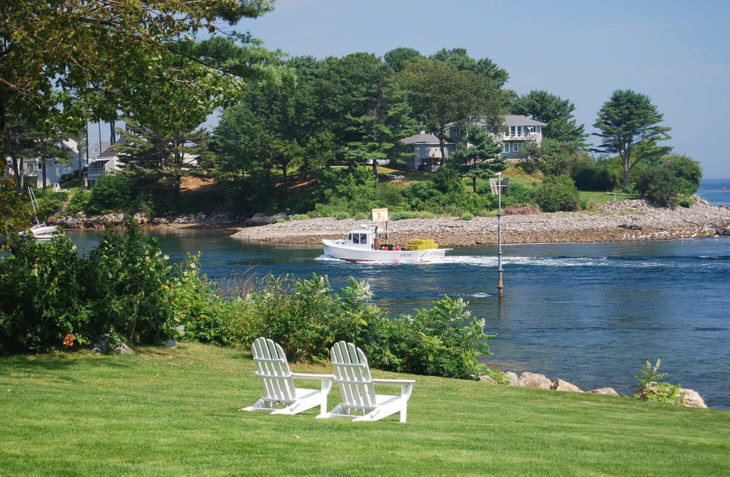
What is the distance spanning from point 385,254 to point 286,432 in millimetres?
41332

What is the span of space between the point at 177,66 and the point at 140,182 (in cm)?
7774

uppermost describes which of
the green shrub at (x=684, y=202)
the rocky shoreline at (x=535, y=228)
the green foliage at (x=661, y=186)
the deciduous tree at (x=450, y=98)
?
the deciduous tree at (x=450, y=98)

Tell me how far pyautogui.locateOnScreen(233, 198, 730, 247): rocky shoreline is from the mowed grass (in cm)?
4903

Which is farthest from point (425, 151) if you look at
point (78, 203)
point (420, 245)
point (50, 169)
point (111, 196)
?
point (50, 169)

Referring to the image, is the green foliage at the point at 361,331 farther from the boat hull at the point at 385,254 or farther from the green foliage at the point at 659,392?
the boat hull at the point at 385,254

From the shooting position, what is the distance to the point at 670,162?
9162 cm

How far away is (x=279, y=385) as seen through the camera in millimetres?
9750

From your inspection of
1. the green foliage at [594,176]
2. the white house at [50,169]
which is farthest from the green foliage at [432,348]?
the white house at [50,169]

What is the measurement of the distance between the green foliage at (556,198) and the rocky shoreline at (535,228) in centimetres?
213

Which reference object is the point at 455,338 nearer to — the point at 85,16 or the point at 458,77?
the point at 85,16

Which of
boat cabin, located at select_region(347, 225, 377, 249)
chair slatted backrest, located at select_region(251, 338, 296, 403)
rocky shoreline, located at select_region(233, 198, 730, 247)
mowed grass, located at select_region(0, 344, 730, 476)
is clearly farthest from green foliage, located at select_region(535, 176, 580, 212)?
chair slatted backrest, located at select_region(251, 338, 296, 403)

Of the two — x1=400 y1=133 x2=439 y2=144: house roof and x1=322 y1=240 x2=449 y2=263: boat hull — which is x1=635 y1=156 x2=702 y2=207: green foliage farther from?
x1=322 y1=240 x2=449 y2=263: boat hull

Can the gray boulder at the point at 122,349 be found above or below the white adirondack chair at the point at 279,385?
below

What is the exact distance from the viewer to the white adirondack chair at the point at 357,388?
916 cm
